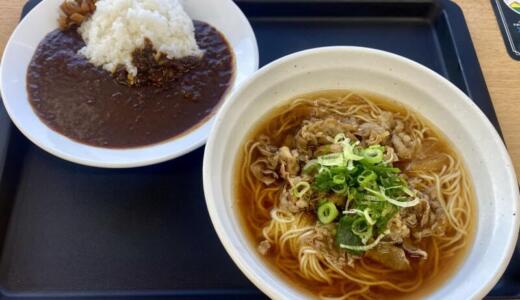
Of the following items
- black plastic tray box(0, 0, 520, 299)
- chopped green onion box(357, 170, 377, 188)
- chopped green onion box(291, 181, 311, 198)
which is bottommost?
black plastic tray box(0, 0, 520, 299)

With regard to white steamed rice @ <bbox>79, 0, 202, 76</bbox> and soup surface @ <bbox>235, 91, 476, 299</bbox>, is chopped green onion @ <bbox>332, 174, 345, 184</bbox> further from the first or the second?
white steamed rice @ <bbox>79, 0, 202, 76</bbox>

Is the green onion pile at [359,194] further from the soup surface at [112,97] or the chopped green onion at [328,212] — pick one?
the soup surface at [112,97]

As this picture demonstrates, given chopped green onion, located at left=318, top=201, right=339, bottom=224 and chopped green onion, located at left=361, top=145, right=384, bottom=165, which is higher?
chopped green onion, located at left=361, top=145, right=384, bottom=165

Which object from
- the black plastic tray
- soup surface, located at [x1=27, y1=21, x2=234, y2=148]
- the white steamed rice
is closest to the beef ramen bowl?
the black plastic tray

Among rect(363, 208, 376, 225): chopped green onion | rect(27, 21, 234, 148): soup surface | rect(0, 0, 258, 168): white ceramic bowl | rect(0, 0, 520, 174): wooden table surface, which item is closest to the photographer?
rect(363, 208, 376, 225): chopped green onion

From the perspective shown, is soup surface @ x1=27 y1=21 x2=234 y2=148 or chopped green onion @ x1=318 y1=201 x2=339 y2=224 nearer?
chopped green onion @ x1=318 y1=201 x2=339 y2=224

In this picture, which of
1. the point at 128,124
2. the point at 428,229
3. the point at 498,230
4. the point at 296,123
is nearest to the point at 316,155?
the point at 296,123

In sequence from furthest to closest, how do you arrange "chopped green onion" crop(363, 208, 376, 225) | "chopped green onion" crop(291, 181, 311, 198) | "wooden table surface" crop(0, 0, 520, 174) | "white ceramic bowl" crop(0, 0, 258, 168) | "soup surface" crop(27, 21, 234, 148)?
"wooden table surface" crop(0, 0, 520, 174) → "soup surface" crop(27, 21, 234, 148) → "white ceramic bowl" crop(0, 0, 258, 168) → "chopped green onion" crop(291, 181, 311, 198) → "chopped green onion" crop(363, 208, 376, 225)

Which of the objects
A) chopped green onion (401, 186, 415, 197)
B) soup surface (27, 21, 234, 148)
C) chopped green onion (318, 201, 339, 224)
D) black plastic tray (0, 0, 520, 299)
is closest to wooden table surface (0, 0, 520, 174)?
black plastic tray (0, 0, 520, 299)
